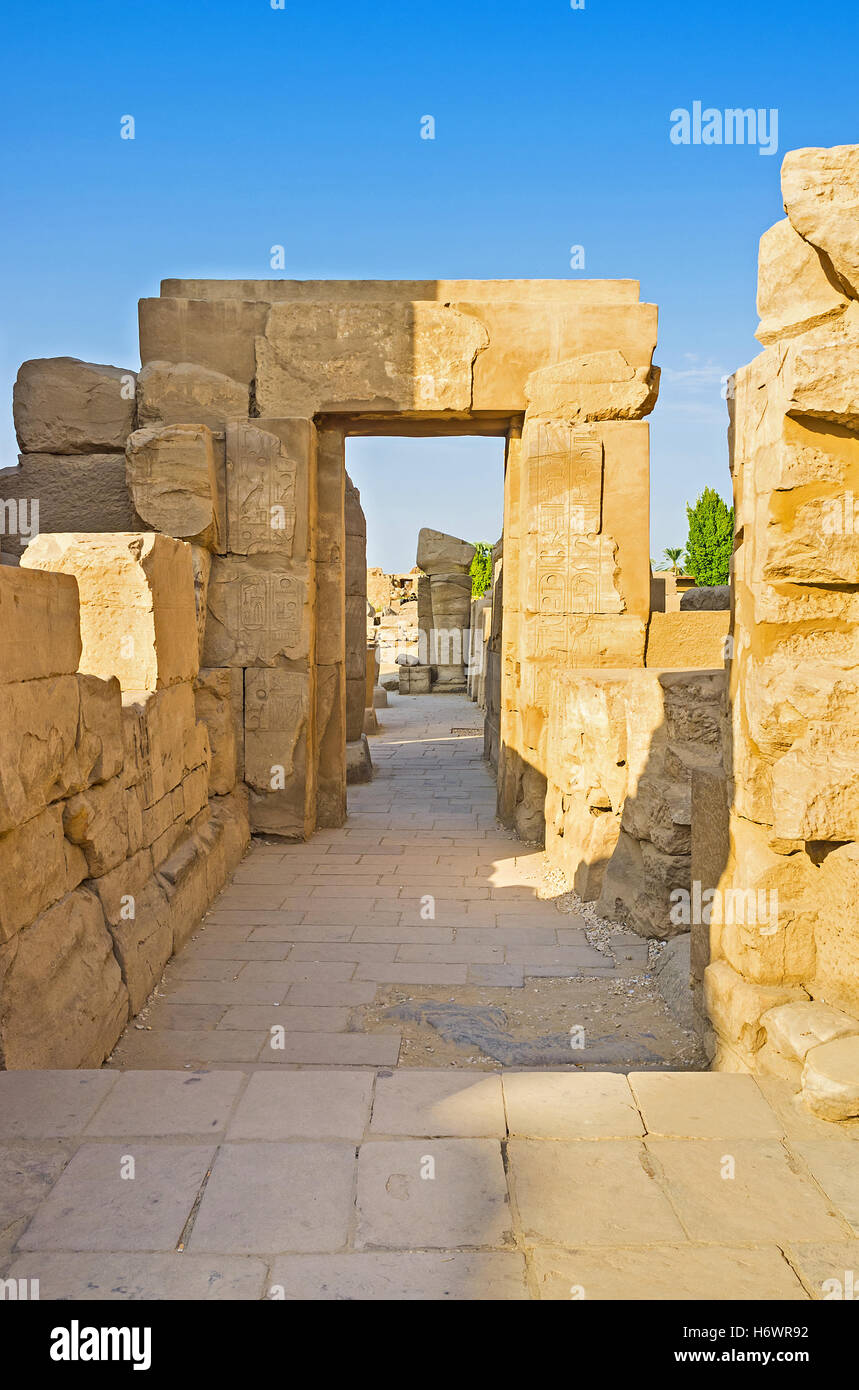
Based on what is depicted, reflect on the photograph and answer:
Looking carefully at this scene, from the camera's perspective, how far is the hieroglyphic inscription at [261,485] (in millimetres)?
7020

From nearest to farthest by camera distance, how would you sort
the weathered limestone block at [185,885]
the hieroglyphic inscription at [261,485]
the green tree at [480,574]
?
the weathered limestone block at [185,885] < the hieroglyphic inscription at [261,485] < the green tree at [480,574]

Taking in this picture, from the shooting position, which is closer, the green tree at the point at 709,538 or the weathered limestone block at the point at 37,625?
the weathered limestone block at the point at 37,625

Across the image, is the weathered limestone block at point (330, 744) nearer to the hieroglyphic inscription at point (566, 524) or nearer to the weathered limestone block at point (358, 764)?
the hieroglyphic inscription at point (566, 524)

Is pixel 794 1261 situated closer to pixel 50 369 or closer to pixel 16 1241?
pixel 16 1241

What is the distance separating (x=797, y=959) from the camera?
2834 millimetres

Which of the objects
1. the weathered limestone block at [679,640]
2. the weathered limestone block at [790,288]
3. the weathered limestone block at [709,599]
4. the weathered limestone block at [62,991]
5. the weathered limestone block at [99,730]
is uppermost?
the weathered limestone block at [790,288]

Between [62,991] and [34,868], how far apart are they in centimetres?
42

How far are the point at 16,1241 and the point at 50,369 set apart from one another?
6.51m

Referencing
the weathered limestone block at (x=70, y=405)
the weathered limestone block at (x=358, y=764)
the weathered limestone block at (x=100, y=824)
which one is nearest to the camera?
the weathered limestone block at (x=100, y=824)

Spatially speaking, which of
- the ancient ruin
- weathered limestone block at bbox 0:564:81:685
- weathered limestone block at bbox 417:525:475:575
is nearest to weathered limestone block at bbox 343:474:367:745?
the ancient ruin

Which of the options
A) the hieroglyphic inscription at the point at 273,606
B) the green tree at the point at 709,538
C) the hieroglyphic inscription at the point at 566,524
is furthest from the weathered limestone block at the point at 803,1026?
the green tree at the point at 709,538

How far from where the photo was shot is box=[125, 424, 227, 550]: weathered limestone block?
668 centimetres

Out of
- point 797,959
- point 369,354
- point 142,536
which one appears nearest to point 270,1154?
point 797,959

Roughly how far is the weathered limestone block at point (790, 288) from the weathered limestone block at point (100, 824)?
275cm
